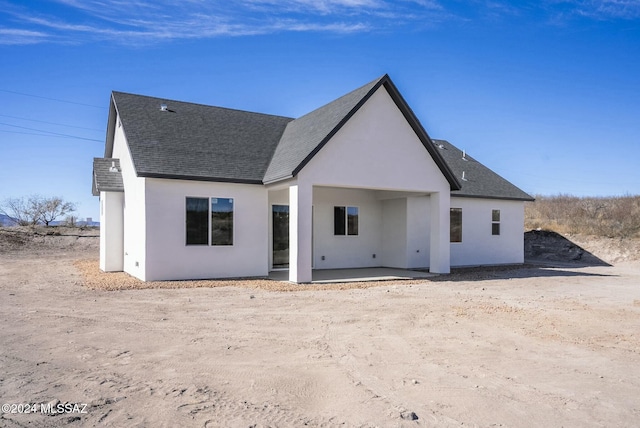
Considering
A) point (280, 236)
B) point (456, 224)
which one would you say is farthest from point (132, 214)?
point (456, 224)

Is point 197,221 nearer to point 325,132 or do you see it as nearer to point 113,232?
point 113,232

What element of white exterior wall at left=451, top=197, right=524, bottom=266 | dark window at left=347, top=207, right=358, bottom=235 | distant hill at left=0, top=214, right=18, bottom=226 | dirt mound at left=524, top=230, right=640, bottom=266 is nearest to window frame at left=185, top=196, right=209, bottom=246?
dark window at left=347, top=207, right=358, bottom=235

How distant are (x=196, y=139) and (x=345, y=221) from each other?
6643mm

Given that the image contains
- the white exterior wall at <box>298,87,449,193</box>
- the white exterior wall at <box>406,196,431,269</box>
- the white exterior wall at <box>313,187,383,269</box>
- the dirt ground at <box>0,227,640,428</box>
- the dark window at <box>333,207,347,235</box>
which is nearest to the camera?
the dirt ground at <box>0,227,640,428</box>

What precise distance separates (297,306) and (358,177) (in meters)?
5.98

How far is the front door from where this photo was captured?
16.1 meters

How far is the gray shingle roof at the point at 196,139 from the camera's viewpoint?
533 inches

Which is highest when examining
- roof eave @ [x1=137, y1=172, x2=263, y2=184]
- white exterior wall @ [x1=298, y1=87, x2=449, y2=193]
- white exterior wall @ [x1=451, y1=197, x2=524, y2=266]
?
white exterior wall @ [x1=298, y1=87, x2=449, y2=193]

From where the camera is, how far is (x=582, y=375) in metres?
5.12

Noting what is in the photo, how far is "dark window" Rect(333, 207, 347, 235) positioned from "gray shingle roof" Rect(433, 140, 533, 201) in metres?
4.85

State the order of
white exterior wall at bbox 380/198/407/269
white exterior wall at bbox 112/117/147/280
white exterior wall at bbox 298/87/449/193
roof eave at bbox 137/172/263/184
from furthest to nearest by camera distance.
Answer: white exterior wall at bbox 380/198/407/269
white exterior wall at bbox 298/87/449/193
white exterior wall at bbox 112/117/147/280
roof eave at bbox 137/172/263/184

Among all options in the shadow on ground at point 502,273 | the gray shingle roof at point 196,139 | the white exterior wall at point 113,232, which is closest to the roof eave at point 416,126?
the shadow on ground at point 502,273

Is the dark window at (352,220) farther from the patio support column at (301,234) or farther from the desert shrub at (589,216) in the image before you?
the desert shrub at (589,216)

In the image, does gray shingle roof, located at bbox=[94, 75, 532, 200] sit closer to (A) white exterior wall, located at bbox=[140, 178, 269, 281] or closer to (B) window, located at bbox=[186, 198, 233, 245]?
(A) white exterior wall, located at bbox=[140, 178, 269, 281]
